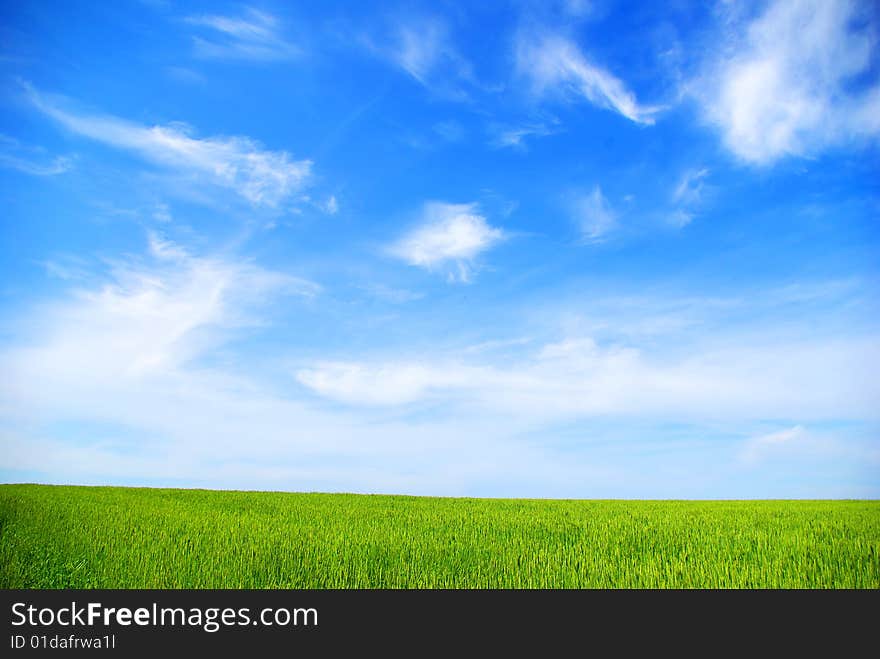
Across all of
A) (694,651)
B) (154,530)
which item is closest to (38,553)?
(154,530)

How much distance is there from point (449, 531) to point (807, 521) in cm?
811

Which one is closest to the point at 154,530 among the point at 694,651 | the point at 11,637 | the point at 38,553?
the point at 38,553

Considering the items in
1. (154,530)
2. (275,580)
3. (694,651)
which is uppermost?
(154,530)

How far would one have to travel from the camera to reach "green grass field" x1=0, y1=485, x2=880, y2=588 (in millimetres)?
7512

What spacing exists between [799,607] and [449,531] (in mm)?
5835

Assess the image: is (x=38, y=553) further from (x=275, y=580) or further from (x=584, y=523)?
(x=584, y=523)

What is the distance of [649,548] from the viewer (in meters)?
9.26

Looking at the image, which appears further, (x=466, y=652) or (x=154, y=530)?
(x=154, y=530)

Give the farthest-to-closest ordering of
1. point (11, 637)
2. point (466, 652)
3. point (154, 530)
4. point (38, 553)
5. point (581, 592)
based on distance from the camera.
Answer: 1. point (154, 530)
2. point (38, 553)
3. point (581, 592)
4. point (11, 637)
5. point (466, 652)

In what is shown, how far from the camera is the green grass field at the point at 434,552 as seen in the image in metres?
7.51

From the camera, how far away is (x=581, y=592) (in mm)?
6770

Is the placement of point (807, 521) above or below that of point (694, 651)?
above

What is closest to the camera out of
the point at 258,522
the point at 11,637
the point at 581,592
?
the point at 11,637

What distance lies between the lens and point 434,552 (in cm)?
888
